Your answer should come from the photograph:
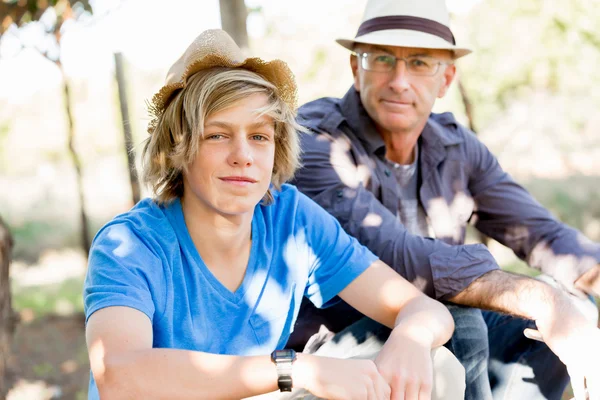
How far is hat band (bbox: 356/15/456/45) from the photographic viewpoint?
3498 millimetres

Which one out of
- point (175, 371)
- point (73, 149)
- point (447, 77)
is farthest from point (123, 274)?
point (73, 149)

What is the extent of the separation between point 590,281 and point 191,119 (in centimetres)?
216

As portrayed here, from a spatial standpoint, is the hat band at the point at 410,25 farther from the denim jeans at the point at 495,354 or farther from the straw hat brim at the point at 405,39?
the denim jeans at the point at 495,354

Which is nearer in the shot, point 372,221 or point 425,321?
point 425,321

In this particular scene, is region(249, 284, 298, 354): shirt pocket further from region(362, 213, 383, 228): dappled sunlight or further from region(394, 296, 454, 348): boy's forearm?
region(362, 213, 383, 228): dappled sunlight

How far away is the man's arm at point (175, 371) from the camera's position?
1.96 meters

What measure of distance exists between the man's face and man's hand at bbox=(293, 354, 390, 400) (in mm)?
1614

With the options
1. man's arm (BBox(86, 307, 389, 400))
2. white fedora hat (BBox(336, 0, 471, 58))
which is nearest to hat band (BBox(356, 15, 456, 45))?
white fedora hat (BBox(336, 0, 471, 58))

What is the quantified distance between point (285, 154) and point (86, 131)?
12562 millimetres

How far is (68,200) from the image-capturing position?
13.5 m

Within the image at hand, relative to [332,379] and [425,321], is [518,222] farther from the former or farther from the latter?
[332,379]

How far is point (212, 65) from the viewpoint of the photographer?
96.3 inches

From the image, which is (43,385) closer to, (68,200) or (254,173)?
(254,173)

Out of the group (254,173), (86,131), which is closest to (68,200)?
(86,131)
